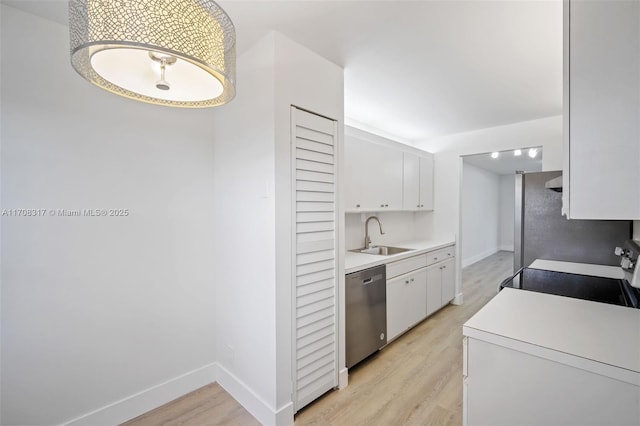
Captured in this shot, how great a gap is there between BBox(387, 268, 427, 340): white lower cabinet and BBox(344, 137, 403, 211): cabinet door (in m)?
0.79

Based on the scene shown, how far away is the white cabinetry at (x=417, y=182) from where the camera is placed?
3.61 meters

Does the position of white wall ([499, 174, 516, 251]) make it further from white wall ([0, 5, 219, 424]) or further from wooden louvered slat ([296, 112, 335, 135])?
white wall ([0, 5, 219, 424])

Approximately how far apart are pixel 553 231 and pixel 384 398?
219 centimetres

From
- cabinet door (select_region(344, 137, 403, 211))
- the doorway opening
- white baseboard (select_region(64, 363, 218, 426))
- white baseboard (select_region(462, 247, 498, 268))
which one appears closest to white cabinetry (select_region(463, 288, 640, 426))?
cabinet door (select_region(344, 137, 403, 211))

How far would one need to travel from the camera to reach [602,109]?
96cm

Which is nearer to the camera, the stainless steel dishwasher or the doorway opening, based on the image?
the stainless steel dishwasher

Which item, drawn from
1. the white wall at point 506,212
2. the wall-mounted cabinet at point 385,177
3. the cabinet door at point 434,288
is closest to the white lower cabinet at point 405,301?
the cabinet door at point 434,288

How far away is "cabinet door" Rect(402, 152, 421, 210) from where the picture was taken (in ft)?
11.8

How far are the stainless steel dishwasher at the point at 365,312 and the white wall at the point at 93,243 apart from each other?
1108 mm

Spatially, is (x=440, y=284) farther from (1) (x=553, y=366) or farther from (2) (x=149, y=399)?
(2) (x=149, y=399)

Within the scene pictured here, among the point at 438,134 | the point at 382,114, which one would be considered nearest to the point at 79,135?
the point at 382,114

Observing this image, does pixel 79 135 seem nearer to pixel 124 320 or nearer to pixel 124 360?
pixel 124 320

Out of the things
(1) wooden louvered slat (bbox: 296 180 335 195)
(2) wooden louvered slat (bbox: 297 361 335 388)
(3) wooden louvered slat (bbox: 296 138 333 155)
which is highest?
(3) wooden louvered slat (bbox: 296 138 333 155)

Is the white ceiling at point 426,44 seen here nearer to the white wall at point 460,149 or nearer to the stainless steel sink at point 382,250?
the white wall at point 460,149
